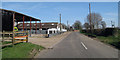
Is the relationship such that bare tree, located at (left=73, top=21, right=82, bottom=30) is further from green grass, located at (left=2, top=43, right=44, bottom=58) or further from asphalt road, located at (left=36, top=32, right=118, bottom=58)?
green grass, located at (left=2, top=43, right=44, bottom=58)

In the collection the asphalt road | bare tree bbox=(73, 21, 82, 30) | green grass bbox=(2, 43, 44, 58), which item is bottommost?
the asphalt road

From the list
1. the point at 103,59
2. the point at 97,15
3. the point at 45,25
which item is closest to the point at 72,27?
the point at 45,25

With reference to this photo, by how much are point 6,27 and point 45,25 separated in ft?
185

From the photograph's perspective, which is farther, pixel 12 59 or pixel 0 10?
pixel 0 10

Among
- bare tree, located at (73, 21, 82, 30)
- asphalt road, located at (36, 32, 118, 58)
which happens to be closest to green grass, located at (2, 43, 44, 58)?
asphalt road, located at (36, 32, 118, 58)

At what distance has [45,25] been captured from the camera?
74188 mm

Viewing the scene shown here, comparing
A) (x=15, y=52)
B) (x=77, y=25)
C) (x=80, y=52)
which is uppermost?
(x=77, y=25)

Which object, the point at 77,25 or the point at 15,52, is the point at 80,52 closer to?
the point at 15,52

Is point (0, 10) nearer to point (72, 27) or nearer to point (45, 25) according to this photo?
point (45, 25)

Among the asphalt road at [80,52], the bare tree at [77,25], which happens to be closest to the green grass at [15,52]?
the asphalt road at [80,52]

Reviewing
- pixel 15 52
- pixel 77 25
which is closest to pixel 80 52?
pixel 15 52

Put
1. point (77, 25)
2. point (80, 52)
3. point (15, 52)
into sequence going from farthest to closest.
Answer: point (77, 25), point (80, 52), point (15, 52)

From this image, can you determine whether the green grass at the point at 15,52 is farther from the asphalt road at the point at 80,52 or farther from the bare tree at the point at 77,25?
the bare tree at the point at 77,25

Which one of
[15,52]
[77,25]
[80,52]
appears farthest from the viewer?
[77,25]
